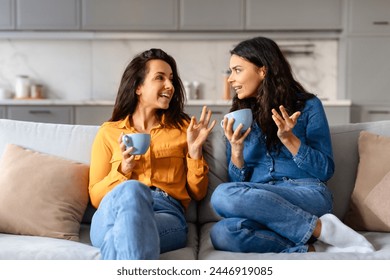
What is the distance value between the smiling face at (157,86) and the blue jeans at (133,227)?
1.53 feet

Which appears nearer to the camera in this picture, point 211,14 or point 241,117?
point 241,117

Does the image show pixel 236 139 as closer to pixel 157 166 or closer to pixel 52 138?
pixel 157 166

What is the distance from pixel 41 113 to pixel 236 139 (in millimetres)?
3312

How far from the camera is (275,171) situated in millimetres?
2076

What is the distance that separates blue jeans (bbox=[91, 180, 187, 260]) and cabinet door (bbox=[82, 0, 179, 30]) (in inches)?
136

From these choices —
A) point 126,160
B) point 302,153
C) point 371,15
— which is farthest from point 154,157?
point 371,15

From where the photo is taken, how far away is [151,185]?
2.03m

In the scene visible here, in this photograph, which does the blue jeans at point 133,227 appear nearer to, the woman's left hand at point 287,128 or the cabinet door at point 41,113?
the woman's left hand at point 287,128

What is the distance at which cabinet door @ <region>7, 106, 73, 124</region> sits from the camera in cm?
491

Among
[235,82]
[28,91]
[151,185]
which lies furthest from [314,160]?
[28,91]
